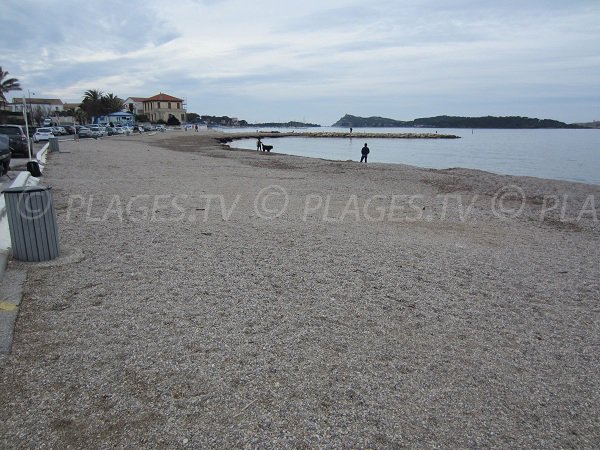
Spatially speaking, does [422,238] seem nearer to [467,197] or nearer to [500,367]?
[500,367]

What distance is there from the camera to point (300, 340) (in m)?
3.66

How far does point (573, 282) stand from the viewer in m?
5.58

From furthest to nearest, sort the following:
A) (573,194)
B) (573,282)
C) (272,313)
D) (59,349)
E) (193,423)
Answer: (573,194), (573,282), (272,313), (59,349), (193,423)

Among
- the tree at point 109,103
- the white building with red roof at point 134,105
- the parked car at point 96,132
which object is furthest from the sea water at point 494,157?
the white building with red roof at point 134,105

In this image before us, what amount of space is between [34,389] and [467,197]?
502 inches

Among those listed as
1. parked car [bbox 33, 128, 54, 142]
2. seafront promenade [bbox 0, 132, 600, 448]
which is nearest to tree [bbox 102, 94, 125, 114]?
parked car [bbox 33, 128, 54, 142]

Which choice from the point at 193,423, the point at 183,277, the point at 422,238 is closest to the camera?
the point at 193,423

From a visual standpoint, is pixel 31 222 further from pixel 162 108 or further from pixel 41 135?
pixel 162 108

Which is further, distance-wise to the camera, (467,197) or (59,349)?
(467,197)

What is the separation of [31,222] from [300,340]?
12.4ft

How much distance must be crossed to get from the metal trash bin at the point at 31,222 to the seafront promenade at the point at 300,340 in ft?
0.89

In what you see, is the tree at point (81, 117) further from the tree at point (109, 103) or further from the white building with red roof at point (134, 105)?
the white building with red roof at point (134, 105)

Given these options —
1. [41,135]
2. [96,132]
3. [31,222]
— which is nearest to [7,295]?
[31,222]

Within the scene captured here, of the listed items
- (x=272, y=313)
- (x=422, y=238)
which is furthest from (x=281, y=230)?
(x=272, y=313)
